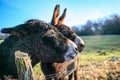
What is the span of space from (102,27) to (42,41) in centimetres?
5070

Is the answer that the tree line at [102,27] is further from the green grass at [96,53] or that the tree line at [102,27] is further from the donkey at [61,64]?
the donkey at [61,64]

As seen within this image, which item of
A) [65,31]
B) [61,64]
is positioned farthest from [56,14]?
[61,64]

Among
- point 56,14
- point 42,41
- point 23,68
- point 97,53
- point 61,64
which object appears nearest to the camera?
point 23,68

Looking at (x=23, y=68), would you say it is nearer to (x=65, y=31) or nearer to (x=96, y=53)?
(x=65, y=31)

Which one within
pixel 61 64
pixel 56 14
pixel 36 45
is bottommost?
pixel 61 64

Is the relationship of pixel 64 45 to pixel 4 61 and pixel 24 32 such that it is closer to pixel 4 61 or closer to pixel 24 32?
pixel 24 32

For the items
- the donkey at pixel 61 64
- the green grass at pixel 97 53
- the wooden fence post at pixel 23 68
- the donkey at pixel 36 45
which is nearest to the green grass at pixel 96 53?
the green grass at pixel 97 53

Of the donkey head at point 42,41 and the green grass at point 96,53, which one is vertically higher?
the donkey head at point 42,41

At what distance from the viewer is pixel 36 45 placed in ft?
22.8

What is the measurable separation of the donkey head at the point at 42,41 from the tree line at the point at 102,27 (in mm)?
44266

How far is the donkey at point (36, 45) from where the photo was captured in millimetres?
6598

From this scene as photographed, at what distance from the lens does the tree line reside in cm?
5297

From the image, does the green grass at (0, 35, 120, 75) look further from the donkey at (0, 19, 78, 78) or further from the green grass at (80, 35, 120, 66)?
the donkey at (0, 19, 78, 78)

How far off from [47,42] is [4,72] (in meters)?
1.19
